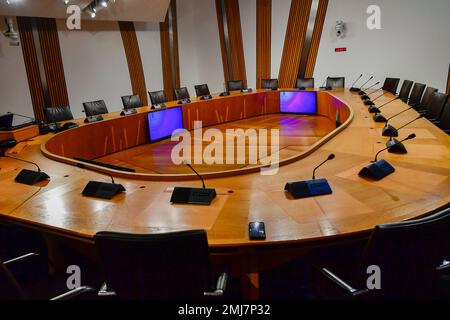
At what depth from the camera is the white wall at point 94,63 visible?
686 centimetres

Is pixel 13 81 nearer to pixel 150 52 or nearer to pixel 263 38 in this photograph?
pixel 150 52

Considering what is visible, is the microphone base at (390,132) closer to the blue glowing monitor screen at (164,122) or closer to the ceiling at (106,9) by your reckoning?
the blue glowing monitor screen at (164,122)

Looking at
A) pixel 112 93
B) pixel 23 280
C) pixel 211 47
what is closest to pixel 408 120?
pixel 23 280

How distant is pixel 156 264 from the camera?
126cm

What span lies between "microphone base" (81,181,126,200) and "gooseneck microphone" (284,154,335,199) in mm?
1066

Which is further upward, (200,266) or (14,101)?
(14,101)

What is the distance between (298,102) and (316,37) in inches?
81.5

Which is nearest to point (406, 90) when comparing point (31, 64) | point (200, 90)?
point (200, 90)

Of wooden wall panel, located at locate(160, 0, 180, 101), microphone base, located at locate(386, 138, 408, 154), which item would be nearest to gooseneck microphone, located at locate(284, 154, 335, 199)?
microphone base, located at locate(386, 138, 408, 154)

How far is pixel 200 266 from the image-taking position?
1311 millimetres

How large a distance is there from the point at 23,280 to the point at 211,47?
29.0 feet

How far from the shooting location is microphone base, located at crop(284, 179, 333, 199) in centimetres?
194

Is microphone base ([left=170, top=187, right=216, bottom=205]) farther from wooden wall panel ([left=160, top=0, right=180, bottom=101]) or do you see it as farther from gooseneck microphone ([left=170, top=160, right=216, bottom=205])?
wooden wall panel ([left=160, top=0, right=180, bottom=101])
